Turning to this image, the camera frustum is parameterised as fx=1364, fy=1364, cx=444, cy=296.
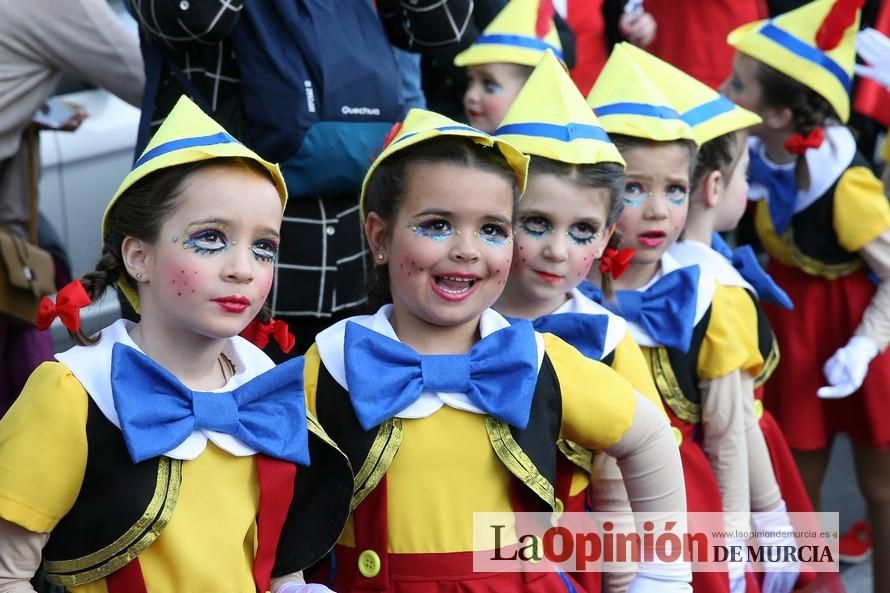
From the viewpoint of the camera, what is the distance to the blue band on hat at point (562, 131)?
336cm

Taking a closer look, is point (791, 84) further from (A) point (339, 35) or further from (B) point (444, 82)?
(A) point (339, 35)

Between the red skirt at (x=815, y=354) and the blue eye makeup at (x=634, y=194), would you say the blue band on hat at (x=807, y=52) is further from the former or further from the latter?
the blue eye makeup at (x=634, y=194)

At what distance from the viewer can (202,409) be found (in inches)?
101

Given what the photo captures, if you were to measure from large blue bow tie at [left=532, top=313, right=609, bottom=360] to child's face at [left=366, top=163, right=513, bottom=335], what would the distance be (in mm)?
425

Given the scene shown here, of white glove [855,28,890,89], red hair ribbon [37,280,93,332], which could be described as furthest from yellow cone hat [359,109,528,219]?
white glove [855,28,890,89]

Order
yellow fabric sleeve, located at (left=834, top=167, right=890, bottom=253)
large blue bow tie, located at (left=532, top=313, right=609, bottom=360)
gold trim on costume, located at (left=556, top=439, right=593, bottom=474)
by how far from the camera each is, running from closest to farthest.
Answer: gold trim on costume, located at (left=556, top=439, right=593, bottom=474) → large blue bow tie, located at (left=532, top=313, right=609, bottom=360) → yellow fabric sleeve, located at (left=834, top=167, right=890, bottom=253)

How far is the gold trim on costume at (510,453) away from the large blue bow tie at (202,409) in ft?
1.39

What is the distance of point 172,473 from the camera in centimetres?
254

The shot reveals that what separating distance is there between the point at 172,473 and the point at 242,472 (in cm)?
16

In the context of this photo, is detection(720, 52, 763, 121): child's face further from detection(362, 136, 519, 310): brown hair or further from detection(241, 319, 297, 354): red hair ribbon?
detection(241, 319, 297, 354): red hair ribbon

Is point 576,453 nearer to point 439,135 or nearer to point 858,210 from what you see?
point 439,135

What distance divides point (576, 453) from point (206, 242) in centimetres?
111

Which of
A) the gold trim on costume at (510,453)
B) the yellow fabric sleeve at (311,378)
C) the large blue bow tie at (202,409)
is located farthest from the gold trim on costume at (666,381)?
the large blue bow tie at (202,409)

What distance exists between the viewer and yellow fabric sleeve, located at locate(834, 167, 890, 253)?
15.3 feet
